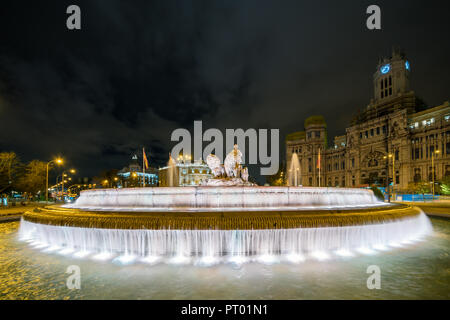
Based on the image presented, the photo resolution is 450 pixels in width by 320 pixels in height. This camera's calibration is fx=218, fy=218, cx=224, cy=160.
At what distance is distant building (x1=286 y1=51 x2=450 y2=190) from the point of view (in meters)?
51.3

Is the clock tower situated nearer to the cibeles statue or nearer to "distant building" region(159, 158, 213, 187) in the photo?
the cibeles statue

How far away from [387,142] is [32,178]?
7982 cm

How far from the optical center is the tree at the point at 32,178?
30203 millimetres

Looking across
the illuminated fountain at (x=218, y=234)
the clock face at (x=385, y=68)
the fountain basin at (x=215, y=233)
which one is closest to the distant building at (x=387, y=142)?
the clock face at (x=385, y=68)

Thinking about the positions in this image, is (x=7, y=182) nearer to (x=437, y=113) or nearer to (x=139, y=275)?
(x=139, y=275)

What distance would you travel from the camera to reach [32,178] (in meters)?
31.9

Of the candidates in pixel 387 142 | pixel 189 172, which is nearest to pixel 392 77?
pixel 387 142

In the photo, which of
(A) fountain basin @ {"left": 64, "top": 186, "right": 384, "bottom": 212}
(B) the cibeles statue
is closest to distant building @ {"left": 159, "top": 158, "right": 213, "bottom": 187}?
(B) the cibeles statue

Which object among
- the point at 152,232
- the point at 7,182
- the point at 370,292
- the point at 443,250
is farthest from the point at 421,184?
the point at 7,182

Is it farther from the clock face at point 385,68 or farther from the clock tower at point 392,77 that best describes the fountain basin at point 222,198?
→ the clock face at point 385,68

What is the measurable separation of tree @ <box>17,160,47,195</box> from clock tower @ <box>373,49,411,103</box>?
90.7 metres

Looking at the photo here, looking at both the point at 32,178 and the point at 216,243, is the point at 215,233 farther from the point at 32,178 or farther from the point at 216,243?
the point at 32,178

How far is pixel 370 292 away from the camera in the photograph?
4.91m
